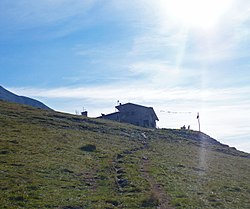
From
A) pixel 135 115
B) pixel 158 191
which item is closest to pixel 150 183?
pixel 158 191

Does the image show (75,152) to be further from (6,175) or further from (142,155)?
(6,175)

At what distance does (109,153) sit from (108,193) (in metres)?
20.5

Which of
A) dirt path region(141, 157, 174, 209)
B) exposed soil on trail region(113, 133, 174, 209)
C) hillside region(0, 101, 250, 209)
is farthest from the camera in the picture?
exposed soil on trail region(113, 133, 174, 209)

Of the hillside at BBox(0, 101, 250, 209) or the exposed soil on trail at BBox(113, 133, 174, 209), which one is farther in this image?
the exposed soil on trail at BBox(113, 133, 174, 209)

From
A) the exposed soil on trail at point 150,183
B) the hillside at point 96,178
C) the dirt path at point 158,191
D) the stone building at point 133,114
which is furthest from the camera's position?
the stone building at point 133,114

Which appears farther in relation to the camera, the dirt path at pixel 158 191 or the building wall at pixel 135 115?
the building wall at pixel 135 115

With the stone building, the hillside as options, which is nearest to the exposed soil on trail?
the hillside

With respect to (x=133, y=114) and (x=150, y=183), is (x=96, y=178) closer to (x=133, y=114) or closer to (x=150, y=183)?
(x=150, y=183)

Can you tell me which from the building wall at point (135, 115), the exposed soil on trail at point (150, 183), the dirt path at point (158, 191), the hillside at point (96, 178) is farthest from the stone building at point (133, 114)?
the dirt path at point (158, 191)

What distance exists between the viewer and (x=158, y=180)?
33.8 m

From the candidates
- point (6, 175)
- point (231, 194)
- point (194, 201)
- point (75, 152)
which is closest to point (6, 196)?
point (6, 175)

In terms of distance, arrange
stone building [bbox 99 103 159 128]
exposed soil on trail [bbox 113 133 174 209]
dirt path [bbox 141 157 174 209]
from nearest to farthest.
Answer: dirt path [bbox 141 157 174 209] → exposed soil on trail [bbox 113 133 174 209] → stone building [bbox 99 103 159 128]

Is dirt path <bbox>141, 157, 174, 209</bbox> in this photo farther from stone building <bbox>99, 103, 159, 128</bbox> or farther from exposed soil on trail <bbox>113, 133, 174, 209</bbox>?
stone building <bbox>99, 103, 159, 128</bbox>

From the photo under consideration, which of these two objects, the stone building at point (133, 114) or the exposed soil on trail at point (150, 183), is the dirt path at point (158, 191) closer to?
the exposed soil on trail at point (150, 183)
